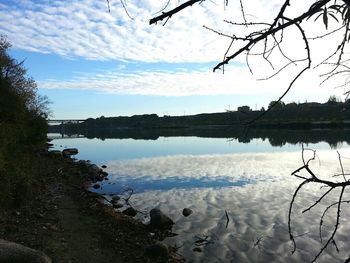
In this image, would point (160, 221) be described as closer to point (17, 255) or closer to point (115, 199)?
point (115, 199)

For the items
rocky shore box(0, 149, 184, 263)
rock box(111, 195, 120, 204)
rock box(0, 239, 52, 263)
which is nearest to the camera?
rock box(0, 239, 52, 263)

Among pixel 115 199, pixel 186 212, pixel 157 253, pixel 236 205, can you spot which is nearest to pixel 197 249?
pixel 157 253

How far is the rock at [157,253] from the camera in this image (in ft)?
48.8

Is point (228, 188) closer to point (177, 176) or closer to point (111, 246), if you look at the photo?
point (177, 176)

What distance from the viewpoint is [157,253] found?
Answer: 15.1 m

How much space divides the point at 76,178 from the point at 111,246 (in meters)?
22.5

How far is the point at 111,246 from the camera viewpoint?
1602cm

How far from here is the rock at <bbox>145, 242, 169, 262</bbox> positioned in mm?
14883

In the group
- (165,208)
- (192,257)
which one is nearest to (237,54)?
(192,257)

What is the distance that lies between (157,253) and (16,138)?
1707cm

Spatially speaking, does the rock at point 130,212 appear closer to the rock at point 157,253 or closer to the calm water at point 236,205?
the calm water at point 236,205

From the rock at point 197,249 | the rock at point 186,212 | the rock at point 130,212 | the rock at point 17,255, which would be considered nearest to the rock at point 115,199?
the rock at point 130,212

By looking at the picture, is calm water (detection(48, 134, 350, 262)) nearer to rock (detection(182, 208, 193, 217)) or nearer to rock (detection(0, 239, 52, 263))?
rock (detection(182, 208, 193, 217))

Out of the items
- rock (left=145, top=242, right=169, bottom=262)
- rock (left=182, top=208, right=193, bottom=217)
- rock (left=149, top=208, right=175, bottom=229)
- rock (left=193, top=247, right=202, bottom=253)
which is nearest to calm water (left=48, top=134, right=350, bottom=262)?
rock (left=193, top=247, right=202, bottom=253)
